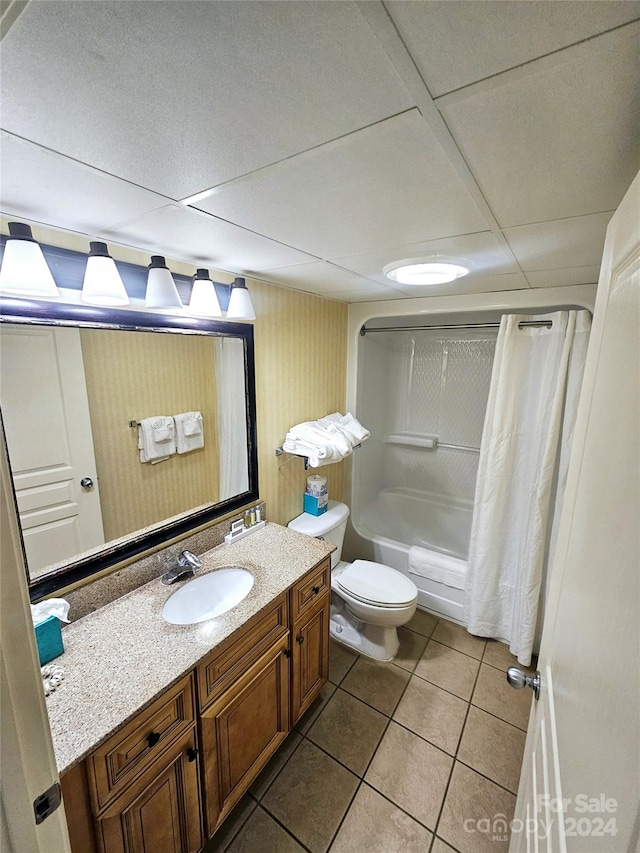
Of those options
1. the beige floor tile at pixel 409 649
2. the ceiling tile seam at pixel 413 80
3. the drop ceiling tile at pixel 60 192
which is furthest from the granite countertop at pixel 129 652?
the ceiling tile seam at pixel 413 80

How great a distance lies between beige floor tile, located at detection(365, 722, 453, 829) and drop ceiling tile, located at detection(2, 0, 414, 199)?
2.17 m

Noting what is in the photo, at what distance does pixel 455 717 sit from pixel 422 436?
1.94 m

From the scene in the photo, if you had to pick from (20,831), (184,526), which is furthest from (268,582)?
(20,831)

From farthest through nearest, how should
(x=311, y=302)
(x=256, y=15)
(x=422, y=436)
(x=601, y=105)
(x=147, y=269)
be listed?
(x=422, y=436)
(x=311, y=302)
(x=147, y=269)
(x=601, y=105)
(x=256, y=15)

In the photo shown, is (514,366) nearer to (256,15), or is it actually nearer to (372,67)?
(372,67)

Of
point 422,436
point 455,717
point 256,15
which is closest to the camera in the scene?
point 256,15

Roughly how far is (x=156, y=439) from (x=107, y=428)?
7.9 inches

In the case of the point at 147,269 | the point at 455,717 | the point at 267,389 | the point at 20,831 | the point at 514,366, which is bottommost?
the point at 455,717

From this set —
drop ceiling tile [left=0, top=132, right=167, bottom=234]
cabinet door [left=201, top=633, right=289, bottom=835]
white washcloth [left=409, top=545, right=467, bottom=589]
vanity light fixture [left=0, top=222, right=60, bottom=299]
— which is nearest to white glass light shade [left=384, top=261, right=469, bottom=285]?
drop ceiling tile [left=0, top=132, right=167, bottom=234]

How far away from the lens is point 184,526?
1549 millimetres

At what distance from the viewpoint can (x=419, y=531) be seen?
308 centimetres

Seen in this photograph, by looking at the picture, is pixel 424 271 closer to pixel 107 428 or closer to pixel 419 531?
pixel 107 428

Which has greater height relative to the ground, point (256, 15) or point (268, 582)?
point (256, 15)

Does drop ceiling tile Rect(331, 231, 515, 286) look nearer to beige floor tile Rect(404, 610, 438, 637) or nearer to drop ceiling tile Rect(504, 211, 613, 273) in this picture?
drop ceiling tile Rect(504, 211, 613, 273)
